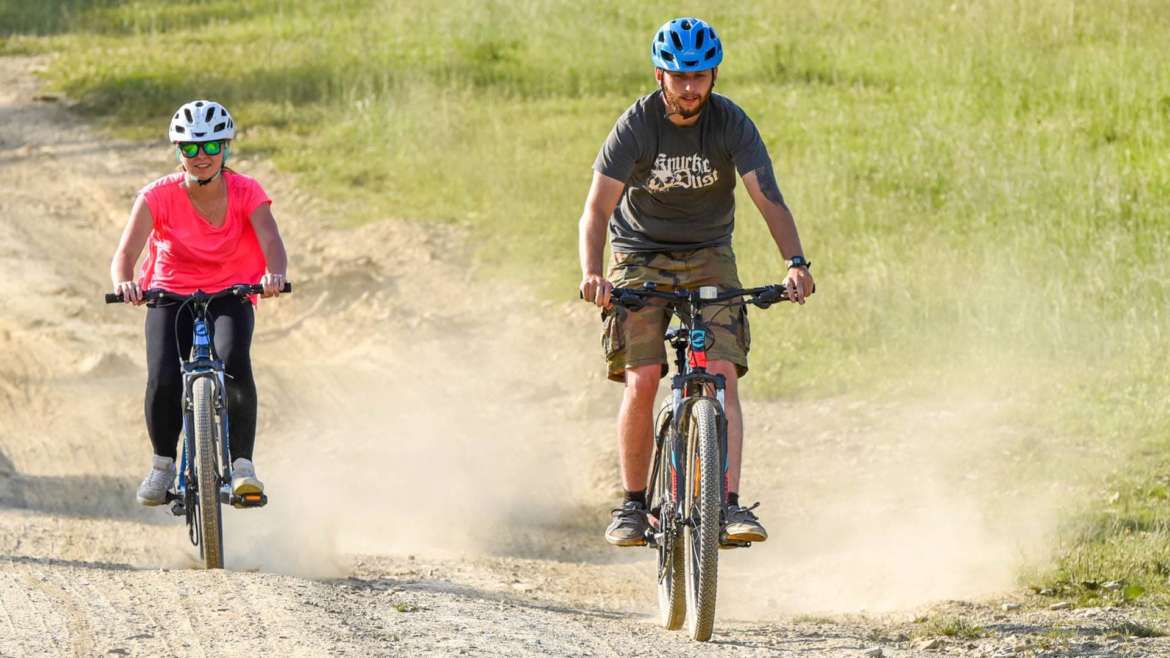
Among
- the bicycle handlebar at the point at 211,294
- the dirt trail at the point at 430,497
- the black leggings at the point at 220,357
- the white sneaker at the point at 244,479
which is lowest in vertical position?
the dirt trail at the point at 430,497

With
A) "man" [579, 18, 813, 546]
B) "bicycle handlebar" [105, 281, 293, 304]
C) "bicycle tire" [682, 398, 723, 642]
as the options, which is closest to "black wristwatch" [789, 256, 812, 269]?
"man" [579, 18, 813, 546]

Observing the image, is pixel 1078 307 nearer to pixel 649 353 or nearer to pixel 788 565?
pixel 788 565

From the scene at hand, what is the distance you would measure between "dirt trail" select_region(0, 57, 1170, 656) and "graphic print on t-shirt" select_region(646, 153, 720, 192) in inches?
68.1

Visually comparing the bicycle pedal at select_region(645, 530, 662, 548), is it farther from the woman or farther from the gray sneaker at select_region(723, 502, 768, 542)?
the woman

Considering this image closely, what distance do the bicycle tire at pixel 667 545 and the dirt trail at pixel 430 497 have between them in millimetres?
129

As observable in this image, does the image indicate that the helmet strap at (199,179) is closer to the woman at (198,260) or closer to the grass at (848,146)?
the woman at (198,260)

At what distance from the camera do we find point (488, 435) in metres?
11.0

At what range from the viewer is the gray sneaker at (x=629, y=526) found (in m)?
6.73

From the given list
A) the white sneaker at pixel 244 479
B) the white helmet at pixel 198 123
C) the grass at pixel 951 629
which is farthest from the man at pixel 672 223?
the white helmet at pixel 198 123

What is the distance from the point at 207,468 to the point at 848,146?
9.91 metres

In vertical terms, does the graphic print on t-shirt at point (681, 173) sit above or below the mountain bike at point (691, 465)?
above

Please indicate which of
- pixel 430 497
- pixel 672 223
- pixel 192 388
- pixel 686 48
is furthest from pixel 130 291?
pixel 430 497

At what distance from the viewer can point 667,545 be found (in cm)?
663

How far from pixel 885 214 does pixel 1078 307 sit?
268 cm
